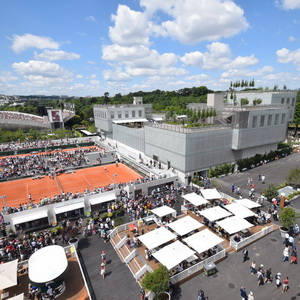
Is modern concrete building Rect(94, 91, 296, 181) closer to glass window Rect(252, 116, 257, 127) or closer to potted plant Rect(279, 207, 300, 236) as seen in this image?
glass window Rect(252, 116, 257, 127)

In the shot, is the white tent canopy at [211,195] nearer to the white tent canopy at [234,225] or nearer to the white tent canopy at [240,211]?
the white tent canopy at [240,211]

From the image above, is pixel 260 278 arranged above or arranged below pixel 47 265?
below

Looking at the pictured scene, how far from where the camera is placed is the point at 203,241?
653 inches

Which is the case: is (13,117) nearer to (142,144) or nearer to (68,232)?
(142,144)

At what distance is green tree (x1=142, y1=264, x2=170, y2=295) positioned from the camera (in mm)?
12570

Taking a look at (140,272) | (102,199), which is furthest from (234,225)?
(102,199)

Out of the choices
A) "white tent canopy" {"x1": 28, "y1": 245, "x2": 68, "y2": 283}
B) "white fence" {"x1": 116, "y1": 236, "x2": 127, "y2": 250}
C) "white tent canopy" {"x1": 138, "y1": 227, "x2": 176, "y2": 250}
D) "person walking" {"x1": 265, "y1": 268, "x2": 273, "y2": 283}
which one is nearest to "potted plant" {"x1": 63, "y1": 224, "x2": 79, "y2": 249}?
"white tent canopy" {"x1": 28, "y1": 245, "x2": 68, "y2": 283}

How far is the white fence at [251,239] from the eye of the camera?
58.1 ft

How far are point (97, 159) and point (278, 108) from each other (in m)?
37.4

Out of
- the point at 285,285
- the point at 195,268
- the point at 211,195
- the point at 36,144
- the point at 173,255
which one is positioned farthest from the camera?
the point at 36,144

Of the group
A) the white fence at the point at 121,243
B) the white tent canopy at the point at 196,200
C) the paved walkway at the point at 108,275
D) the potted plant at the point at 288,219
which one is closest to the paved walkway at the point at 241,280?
the potted plant at the point at 288,219

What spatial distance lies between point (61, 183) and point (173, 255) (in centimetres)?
2665

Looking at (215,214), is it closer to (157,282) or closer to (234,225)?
(234,225)

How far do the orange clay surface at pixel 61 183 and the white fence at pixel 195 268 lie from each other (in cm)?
2147
